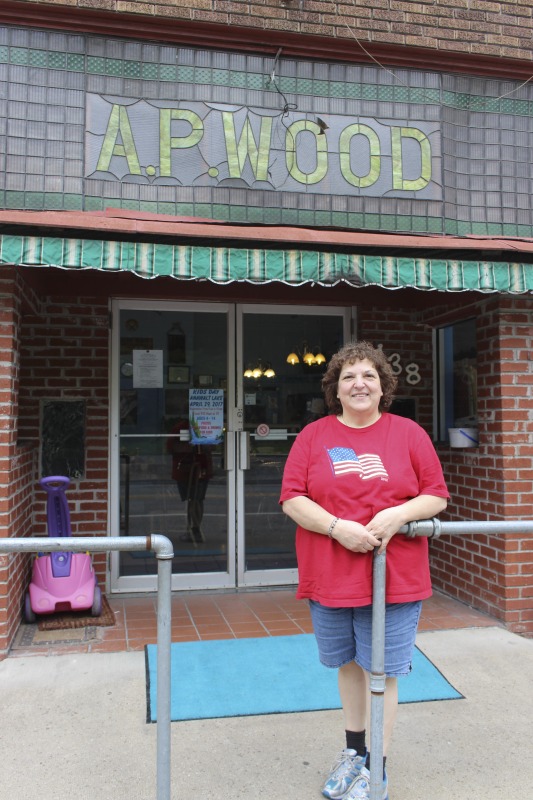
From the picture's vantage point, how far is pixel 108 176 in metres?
4.53

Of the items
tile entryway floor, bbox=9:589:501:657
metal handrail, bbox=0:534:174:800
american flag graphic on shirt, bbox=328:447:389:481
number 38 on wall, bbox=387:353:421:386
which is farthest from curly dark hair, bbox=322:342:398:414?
number 38 on wall, bbox=387:353:421:386

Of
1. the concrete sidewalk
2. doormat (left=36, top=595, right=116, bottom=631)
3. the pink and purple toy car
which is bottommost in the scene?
the concrete sidewalk

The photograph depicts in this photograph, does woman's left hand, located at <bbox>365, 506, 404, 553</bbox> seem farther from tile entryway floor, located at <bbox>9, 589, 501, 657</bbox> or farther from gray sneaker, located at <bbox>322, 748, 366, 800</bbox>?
tile entryway floor, located at <bbox>9, 589, 501, 657</bbox>

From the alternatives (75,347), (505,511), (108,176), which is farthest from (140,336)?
(505,511)

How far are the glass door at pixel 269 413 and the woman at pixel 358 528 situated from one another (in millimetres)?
2937

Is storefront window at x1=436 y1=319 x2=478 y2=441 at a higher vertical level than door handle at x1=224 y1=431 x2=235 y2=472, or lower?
higher

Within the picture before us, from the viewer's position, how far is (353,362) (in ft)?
8.86

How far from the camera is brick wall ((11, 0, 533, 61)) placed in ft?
15.3

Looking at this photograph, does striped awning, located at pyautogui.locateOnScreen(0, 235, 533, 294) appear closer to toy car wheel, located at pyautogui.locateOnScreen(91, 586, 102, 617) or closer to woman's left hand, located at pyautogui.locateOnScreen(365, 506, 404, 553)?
woman's left hand, located at pyautogui.locateOnScreen(365, 506, 404, 553)

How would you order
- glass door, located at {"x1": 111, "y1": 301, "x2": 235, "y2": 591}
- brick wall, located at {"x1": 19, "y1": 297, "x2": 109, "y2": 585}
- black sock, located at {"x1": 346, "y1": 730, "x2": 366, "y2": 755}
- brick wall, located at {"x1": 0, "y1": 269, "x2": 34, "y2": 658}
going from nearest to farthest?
black sock, located at {"x1": 346, "y1": 730, "x2": 366, "y2": 755}, brick wall, located at {"x1": 0, "y1": 269, "x2": 34, "y2": 658}, brick wall, located at {"x1": 19, "y1": 297, "x2": 109, "y2": 585}, glass door, located at {"x1": 111, "y1": 301, "x2": 235, "y2": 591}

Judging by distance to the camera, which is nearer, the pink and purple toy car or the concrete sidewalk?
the concrete sidewalk

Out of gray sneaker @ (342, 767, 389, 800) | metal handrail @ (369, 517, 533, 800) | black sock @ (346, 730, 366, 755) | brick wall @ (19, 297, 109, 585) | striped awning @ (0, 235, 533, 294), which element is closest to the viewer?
metal handrail @ (369, 517, 533, 800)

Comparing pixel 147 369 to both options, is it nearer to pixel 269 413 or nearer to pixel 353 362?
pixel 269 413

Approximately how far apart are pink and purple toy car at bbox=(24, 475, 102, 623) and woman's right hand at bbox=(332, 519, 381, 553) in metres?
2.75
